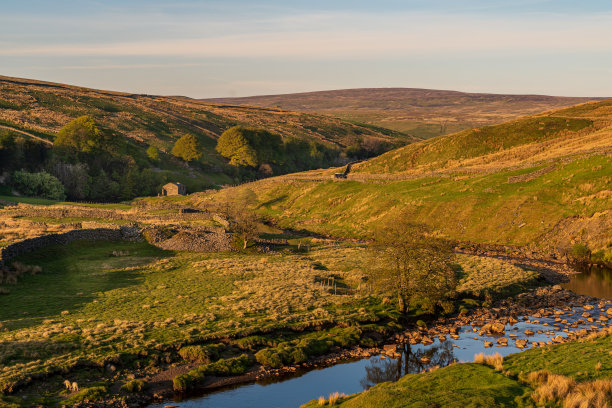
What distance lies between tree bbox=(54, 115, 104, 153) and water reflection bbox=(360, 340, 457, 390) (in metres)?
136

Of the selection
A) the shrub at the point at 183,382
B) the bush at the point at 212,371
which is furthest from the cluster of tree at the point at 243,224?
the shrub at the point at 183,382

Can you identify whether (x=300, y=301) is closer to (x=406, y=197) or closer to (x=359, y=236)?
(x=359, y=236)

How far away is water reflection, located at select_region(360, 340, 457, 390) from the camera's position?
36.0 m

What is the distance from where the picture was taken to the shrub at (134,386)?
31.9 m

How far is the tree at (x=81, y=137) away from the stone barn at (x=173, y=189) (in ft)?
84.1

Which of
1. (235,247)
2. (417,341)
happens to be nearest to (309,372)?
(417,341)

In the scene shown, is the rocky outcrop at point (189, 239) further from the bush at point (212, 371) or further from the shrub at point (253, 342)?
the bush at point (212, 371)

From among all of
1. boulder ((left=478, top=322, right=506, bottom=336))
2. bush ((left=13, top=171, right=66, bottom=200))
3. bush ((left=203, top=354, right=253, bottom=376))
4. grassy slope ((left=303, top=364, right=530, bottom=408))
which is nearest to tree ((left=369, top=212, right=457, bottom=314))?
boulder ((left=478, top=322, right=506, bottom=336))

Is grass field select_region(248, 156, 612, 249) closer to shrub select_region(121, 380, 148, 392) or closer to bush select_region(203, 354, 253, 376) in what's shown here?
bush select_region(203, 354, 253, 376)

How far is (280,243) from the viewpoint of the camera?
8506 centimetres

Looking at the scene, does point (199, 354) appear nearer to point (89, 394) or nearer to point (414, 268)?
point (89, 394)

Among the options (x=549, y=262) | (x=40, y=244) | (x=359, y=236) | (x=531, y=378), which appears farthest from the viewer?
(x=359, y=236)

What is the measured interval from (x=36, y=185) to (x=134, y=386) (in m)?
112

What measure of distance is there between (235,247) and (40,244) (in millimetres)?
26292
